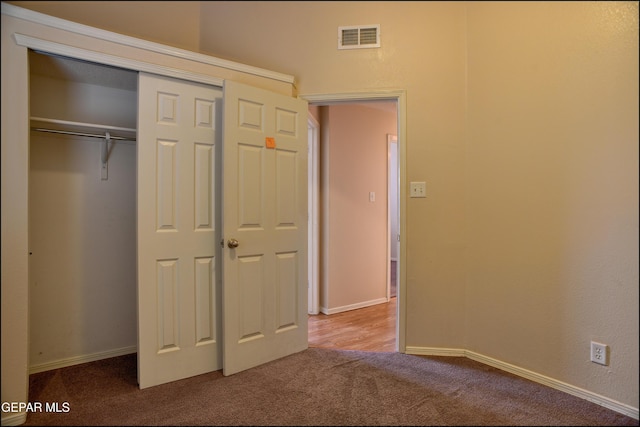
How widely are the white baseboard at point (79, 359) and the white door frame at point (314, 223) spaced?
1.63 meters

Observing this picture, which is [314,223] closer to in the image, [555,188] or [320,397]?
[320,397]

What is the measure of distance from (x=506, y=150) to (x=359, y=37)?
1.28m

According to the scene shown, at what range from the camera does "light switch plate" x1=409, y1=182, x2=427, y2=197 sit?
7.94ft

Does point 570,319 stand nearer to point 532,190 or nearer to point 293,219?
point 532,190

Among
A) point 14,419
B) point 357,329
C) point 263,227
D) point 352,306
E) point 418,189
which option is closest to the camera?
point 14,419

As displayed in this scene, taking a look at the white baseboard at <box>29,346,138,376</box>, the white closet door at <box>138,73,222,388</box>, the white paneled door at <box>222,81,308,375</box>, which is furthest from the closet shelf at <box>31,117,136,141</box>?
the white baseboard at <box>29,346,138,376</box>

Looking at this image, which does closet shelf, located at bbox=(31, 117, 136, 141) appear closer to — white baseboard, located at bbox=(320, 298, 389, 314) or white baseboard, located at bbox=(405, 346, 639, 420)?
white baseboard, located at bbox=(320, 298, 389, 314)

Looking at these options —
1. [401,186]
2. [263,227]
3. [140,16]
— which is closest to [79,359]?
[263,227]

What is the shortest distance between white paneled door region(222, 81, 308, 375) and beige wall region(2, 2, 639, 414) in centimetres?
49

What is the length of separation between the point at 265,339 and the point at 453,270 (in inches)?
53.5

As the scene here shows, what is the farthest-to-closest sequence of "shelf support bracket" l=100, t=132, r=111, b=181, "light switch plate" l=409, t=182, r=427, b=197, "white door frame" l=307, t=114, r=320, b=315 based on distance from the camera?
"white door frame" l=307, t=114, r=320, b=315
"light switch plate" l=409, t=182, r=427, b=197
"shelf support bracket" l=100, t=132, r=111, b=181

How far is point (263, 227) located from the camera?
2266mm

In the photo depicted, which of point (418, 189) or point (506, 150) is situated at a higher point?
point (506, 150)

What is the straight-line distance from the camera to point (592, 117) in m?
1.79
